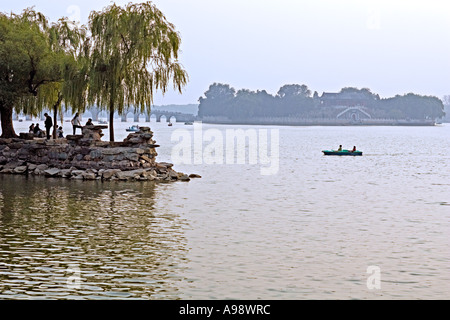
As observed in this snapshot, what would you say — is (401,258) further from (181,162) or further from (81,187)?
(181,162)

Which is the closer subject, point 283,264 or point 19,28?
point 283,264

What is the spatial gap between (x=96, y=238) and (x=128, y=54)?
24173 millimetres

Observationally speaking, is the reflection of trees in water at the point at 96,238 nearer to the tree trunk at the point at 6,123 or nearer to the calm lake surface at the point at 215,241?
the calm lake surface at the point at 215,241

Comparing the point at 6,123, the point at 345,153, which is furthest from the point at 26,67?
the point at 345,153

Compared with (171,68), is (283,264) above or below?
below

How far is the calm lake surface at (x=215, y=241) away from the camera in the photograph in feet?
56.9

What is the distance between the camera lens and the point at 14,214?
91.4 ft

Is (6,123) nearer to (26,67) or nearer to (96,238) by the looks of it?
(26,67)

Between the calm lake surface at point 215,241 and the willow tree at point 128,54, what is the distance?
7.51 metres

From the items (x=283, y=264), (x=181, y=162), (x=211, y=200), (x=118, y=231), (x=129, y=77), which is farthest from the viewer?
(x=181, y=162)

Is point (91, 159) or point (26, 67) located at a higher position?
point (26, 67)

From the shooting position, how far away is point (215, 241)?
23.5 meters
